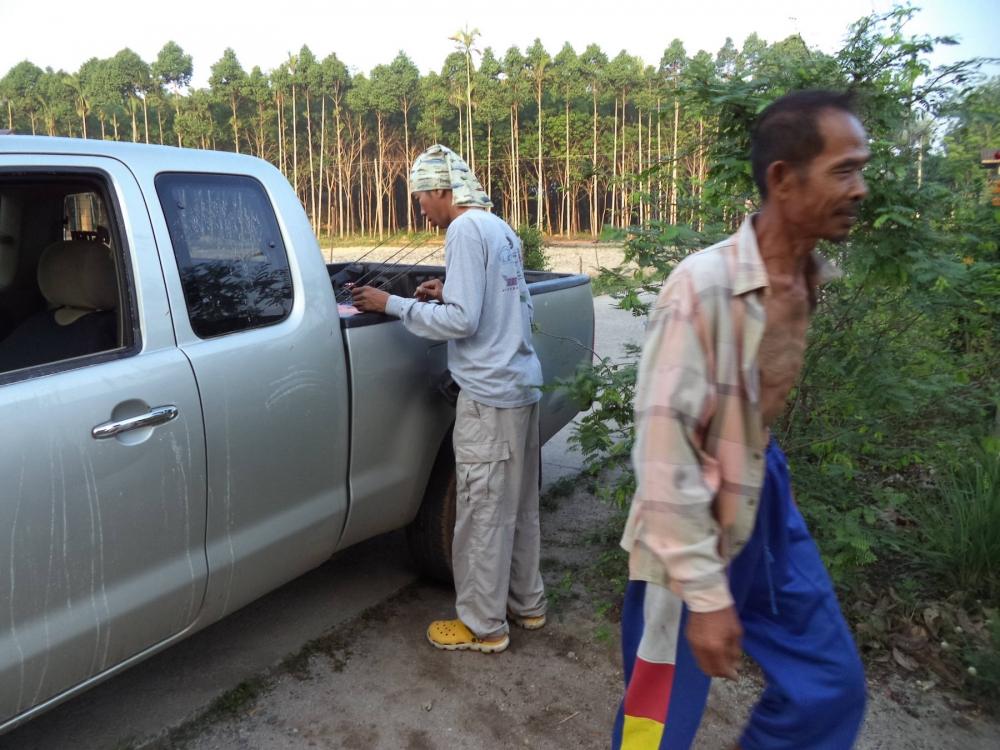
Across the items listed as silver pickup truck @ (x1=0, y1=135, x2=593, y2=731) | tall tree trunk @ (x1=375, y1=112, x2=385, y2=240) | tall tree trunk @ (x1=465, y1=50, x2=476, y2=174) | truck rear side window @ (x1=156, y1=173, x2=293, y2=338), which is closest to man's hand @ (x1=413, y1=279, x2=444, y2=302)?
silver pickup truck @ (x1=0, y1=135, x2=593, y2=731)

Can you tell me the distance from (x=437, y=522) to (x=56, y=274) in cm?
166

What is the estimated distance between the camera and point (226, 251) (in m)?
2.66

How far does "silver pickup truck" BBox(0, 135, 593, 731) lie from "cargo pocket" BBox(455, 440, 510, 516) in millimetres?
244

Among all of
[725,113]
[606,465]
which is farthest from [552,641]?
[725,113]

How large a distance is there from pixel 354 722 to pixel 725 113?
2415 millimetres

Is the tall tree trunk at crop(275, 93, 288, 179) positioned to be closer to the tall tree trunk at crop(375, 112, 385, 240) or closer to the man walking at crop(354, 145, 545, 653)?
the tall tree trunk at crop(375, 112, 385, 240)

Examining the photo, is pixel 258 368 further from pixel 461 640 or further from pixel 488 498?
pixel 461 640

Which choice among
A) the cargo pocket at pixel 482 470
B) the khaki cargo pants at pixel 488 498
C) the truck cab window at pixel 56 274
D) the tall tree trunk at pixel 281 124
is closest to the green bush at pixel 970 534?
the khaki cargo pants at pixel 488 498

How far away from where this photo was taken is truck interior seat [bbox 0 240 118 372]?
8.56 feet

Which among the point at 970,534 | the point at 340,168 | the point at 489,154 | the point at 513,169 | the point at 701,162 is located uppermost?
the point at 489,154

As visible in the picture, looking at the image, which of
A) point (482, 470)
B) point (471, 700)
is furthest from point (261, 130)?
point (471, 700)

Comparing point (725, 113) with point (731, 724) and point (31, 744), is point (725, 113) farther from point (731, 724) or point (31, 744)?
point (31, 744)

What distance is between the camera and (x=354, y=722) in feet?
9.09

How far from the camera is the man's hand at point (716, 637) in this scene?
5.13ft
